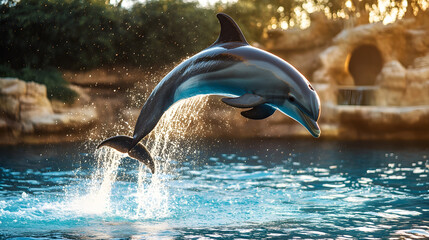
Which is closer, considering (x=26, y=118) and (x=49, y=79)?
(x=26, y=118)

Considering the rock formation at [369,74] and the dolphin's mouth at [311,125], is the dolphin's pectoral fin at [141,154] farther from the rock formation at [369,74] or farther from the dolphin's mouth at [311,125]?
the rock formation at [369,74]

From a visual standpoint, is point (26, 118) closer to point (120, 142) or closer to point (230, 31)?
point (120, 142)

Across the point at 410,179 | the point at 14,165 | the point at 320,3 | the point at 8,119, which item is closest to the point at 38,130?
the point at 8,119

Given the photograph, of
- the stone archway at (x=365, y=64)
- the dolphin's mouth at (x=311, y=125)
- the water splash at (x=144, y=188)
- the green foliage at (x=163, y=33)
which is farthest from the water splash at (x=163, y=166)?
the stone archway at (x=365, y=64)

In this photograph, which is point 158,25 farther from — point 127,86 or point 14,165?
point 14,165

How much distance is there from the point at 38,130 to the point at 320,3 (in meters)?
22.6

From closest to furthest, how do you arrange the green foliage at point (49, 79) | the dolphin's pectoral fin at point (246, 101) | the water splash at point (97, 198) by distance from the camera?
1. the dolphin's pectoral fin at point (246, 101)
2. the water splash at point (97, 198)
3. the green foliage at point (49, 79)

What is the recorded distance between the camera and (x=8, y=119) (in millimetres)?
14680

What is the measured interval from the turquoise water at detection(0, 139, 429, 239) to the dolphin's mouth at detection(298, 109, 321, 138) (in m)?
2.02

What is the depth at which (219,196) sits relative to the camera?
26.1 feet

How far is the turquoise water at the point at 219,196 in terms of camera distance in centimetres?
591

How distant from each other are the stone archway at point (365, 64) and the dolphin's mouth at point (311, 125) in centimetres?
2242

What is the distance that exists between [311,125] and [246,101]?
1.66ft

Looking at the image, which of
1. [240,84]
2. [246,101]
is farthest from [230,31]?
[246,101]
